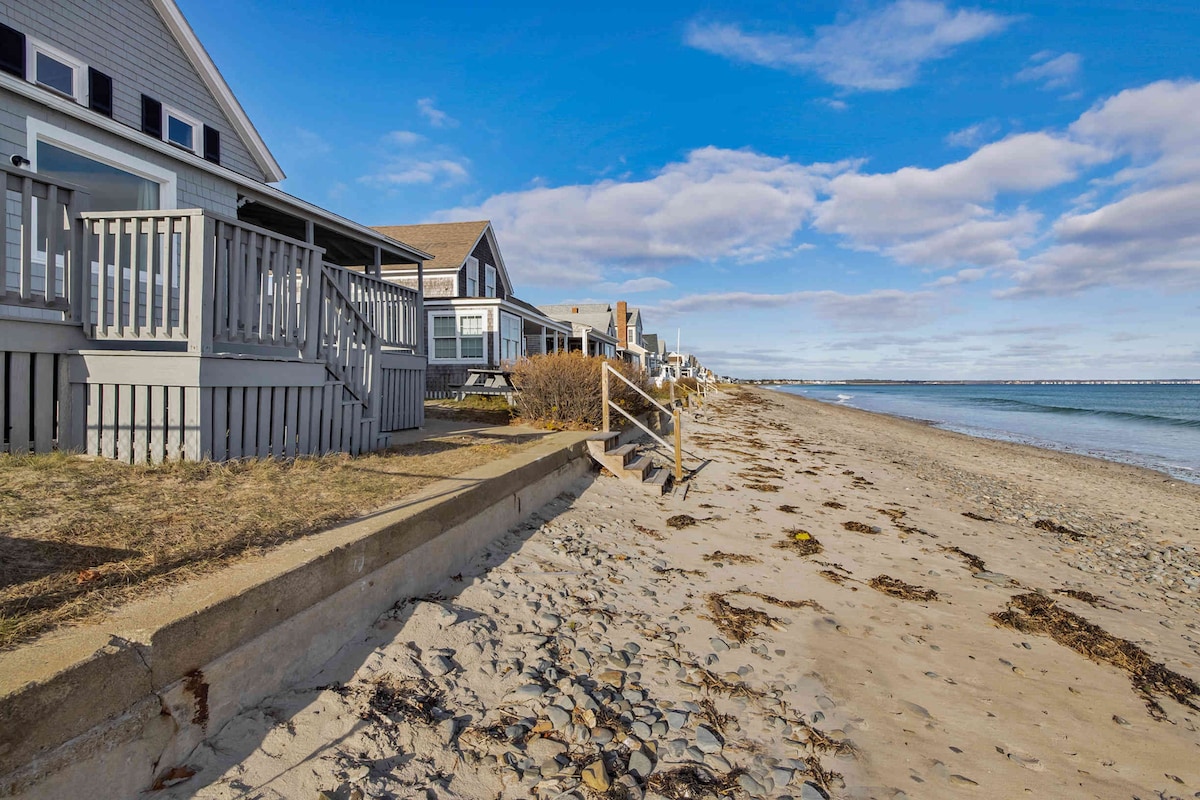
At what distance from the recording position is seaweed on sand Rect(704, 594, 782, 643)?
13.1 ft

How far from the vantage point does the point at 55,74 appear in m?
8.97

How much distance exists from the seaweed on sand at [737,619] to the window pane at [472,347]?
16.0 metres

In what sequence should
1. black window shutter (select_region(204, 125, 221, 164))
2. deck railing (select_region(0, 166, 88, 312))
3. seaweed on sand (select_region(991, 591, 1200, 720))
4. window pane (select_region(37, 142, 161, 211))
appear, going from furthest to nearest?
black window shutter (select_region(204, 125, 221, 164)) < window pane (select_region(37, 142, 161, 211)) < deck railing (select_region(0, 166, 88, 312)) < seaweed on sand (select_region(991, 591, 1200, 720))

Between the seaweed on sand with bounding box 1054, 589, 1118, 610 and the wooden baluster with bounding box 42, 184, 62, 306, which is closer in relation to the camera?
the wooden baluster with bounding box 42, 184, 62, 306

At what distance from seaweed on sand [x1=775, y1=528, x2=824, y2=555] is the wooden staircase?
201cm

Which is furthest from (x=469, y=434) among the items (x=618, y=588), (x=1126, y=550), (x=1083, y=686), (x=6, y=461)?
(x=1126, y=550)

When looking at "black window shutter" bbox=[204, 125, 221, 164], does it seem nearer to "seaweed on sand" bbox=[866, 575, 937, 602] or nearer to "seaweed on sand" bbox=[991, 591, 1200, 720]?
"seaweed on sand" bbox=[866, 575, 937, 602]

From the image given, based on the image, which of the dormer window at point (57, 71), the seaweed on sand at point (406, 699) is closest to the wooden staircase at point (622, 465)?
the seaweed on sand at point (406, 699)

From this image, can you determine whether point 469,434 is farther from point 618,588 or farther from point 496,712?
point 496,712

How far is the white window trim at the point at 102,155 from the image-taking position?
6.99m

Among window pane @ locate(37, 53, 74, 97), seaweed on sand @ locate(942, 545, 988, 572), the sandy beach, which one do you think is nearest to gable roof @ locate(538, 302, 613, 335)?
window pane @ locate(37, 53, 74, 97)

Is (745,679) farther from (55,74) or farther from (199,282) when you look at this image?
(55,74)

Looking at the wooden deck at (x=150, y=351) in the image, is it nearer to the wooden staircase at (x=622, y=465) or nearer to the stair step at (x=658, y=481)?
the wooden staircase at (x=622, y=465)

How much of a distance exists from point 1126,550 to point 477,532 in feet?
26.1
